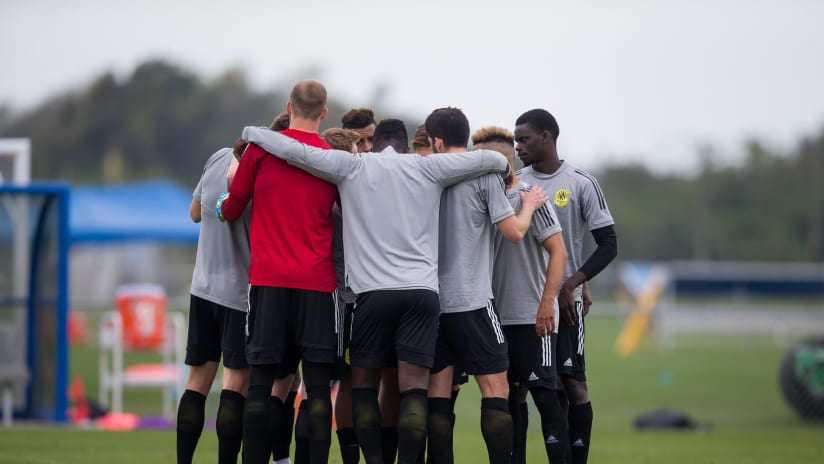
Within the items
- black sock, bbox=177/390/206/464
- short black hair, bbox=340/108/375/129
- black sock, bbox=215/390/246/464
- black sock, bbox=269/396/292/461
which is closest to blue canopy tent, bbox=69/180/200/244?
short black hair, bbox=340/108/375/129

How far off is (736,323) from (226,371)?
34.0 metres

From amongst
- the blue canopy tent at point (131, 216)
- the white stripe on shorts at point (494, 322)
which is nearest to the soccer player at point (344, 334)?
the white stripe on shorts at point (494, 322)

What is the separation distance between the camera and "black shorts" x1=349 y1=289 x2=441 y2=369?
6.48 meters

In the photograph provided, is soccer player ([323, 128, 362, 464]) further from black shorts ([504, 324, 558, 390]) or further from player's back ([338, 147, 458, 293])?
black shorts ([504, 324, 558, 390])

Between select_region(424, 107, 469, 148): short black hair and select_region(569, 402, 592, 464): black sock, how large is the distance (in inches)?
81.2

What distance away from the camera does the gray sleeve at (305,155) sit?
253 inches

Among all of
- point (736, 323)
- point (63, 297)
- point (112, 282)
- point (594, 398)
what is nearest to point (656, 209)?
point (736, 323)

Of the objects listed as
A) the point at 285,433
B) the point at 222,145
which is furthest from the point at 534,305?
the point at 222,145

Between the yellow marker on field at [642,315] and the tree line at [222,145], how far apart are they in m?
24.8

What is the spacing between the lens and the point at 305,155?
6.43 m

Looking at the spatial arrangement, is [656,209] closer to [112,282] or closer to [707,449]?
[112,282]

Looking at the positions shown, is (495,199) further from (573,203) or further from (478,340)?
(573,203)

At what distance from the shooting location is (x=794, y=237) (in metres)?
66.9

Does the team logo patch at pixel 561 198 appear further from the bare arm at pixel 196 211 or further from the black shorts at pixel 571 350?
the bare arm at pixel 196 211
